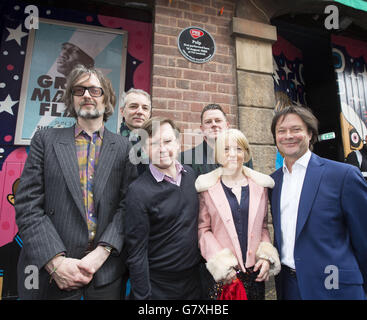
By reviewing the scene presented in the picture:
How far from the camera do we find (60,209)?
1350mm

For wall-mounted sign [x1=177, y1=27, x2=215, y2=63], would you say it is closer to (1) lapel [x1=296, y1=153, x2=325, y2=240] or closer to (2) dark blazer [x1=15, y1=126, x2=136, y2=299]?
(2) dark blazer [x1=15, y1=126, x2=136, y2=299]

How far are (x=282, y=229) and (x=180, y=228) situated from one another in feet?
2.35

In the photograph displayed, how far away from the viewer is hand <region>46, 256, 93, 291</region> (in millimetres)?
1235

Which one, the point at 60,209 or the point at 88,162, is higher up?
the point at 88,162

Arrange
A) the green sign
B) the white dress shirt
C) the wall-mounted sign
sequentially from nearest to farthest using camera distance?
the white dress shirt
the wall-mounted sign
the green sign

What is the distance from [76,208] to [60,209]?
0.10 m

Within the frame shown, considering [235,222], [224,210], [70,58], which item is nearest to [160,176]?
[224,210]

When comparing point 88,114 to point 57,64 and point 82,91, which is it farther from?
point 57,64

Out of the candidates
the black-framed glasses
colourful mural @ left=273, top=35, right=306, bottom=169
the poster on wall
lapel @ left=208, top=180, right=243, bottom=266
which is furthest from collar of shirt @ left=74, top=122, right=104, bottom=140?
colourful mural @ left=273, top=35, right=306, bottom=169

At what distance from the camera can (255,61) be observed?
287cm

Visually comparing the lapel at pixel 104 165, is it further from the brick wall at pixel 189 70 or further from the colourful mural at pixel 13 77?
the colourful mural at pixel 13 77

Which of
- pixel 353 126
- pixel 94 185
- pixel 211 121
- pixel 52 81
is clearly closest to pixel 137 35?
pixel 52 81

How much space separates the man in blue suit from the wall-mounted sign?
5.35 ft

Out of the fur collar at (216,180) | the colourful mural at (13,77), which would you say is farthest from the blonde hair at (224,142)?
the colourful mural at (13,77)
